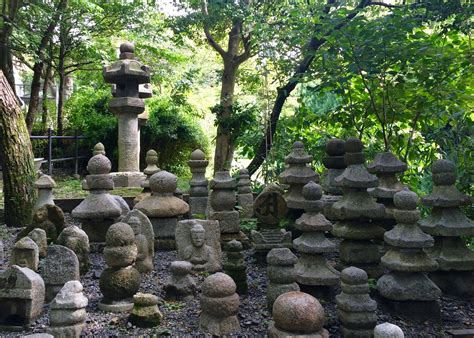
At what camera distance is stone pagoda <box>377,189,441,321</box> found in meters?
3.48

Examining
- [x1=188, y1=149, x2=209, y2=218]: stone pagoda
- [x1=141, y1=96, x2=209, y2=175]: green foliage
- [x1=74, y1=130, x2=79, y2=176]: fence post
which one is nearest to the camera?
[x1=188, y1=149, x2=209, y2=218]: stone pagoda

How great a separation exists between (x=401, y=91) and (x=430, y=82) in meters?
0.53

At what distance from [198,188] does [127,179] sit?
9.86ft

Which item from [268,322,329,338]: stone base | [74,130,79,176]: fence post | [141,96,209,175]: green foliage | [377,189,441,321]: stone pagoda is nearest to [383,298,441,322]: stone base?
[377,189,441,321]: stone pagoda

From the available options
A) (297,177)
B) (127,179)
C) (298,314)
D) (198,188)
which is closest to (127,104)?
(127,179)

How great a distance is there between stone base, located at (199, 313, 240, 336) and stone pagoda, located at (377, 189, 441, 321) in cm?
128

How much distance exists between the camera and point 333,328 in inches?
131

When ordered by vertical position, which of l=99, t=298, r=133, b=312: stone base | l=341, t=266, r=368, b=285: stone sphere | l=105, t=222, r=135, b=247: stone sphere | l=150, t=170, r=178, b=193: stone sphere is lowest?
l=99, t=298, r=133, b=312: stone base

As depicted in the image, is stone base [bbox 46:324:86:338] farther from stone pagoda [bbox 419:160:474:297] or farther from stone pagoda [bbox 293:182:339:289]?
stone pagoda [bbox 419:160:474:297]

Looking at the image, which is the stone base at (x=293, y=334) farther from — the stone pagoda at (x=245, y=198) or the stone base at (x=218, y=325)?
the stone pagoda at (x=245, y=198)

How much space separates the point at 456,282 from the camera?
400cm

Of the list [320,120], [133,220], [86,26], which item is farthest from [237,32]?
[133,220]

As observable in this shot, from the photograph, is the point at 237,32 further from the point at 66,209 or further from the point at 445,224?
the point at 445,224

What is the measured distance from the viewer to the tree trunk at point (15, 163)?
628 cm
